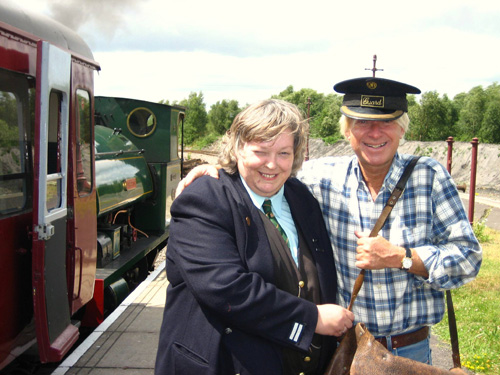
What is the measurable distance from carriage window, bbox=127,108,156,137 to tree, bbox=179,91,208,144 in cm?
5710

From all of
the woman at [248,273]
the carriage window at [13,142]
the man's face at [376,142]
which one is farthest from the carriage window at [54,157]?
the man's face at [376,142]

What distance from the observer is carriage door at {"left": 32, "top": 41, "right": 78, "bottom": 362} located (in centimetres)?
299

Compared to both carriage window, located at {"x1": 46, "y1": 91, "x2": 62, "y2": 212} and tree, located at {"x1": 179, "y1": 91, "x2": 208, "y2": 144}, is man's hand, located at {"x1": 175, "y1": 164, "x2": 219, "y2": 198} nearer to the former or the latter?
carriage window, located at {"x1": 46, "y1": 91, "x2": 62, "y2": 212}

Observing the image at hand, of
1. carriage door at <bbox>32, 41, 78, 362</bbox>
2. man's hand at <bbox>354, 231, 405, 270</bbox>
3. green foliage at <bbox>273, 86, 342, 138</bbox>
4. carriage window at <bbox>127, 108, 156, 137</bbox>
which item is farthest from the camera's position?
green foliage at <bbox>273, 86, 342, 138</bbox>

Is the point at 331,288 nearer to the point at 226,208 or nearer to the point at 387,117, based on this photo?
the point at 226,208

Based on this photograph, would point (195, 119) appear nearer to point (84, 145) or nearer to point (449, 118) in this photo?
point (449, 118)

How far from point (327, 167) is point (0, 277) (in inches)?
86.1

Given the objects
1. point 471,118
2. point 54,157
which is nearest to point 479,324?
point 54,157

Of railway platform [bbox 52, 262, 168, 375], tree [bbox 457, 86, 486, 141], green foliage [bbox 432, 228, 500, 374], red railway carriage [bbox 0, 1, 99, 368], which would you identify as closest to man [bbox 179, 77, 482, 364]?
red railway carriage [bbox 0, 1, 99, 368]

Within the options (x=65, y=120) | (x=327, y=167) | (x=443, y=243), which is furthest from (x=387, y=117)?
(x=65, y=120)

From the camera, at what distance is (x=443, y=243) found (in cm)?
197

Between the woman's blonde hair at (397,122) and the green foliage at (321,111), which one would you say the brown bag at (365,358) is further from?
the green foliage at (321,111)

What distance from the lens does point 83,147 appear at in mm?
4379

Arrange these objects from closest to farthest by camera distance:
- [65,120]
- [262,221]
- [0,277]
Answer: [262,221]
[0,277]
[65,120]
